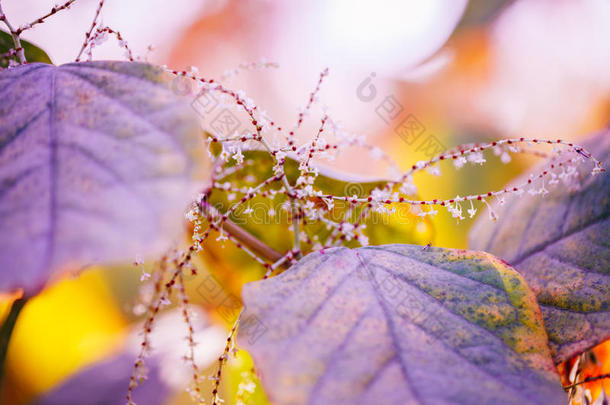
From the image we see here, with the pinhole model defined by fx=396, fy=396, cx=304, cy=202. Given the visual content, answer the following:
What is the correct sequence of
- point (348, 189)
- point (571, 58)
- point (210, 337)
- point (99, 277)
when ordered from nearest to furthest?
point (348, 189) < point (210, 337) < point (99, 277) < point (571, 58)

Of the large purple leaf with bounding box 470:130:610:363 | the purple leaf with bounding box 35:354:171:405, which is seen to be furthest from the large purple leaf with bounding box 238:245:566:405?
the purple leaf with bounding box 35:354:171:405

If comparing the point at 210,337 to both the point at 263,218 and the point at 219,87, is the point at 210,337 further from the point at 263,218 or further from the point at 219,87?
the point at 219,87

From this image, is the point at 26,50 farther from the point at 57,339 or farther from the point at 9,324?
the point at 57,339

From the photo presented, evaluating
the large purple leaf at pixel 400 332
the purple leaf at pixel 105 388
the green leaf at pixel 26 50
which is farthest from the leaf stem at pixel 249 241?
the purple leaf at pixel 105 388

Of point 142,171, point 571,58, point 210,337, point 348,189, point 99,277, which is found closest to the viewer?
point 142,171

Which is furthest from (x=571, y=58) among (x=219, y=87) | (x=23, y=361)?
(x=23, y=361)

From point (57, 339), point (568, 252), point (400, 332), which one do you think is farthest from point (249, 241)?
point (57, 339)
